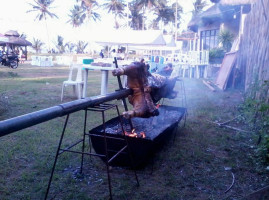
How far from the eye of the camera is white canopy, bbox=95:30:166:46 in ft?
41.9

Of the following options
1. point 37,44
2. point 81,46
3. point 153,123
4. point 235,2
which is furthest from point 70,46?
point 153,123

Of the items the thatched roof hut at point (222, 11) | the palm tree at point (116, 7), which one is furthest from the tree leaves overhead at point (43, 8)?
the thatched roof hut at point (222, 11)

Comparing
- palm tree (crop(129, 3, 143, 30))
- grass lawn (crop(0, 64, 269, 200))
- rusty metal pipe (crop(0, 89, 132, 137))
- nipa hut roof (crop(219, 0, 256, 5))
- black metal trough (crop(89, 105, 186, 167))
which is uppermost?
palm tree (crop(129, 3, 143, 30))

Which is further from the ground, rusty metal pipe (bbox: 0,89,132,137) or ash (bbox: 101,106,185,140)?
rusty metal pipe (bbox: 0,89,132,137)

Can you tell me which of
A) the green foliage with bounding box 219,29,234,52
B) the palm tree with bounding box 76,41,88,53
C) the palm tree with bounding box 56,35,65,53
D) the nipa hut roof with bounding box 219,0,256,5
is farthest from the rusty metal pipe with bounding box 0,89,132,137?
the palm tree with bounding box 56,35,65,53

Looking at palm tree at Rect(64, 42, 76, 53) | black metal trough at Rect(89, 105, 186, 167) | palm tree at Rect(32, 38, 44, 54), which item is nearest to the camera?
black metal trough at Rect(89, 105, 186, 167)

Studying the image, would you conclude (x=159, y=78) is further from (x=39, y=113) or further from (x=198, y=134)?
(x=39, y=113)

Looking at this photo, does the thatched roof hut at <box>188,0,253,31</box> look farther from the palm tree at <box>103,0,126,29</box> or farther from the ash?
the palm tree at <box>103,0,126,29</box>

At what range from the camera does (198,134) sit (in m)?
5.10

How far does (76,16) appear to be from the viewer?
55000 millimetres

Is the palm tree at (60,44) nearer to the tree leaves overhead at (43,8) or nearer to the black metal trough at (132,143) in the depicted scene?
the tree leaves overhead at (43,8)

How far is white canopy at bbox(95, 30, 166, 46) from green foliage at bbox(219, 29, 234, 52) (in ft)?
13.7

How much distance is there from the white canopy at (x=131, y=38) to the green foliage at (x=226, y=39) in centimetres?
418

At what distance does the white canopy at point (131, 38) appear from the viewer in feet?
41.9
